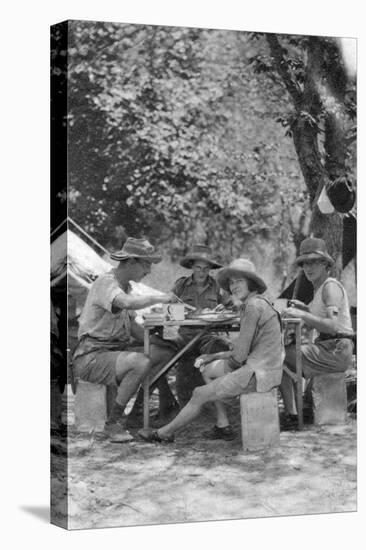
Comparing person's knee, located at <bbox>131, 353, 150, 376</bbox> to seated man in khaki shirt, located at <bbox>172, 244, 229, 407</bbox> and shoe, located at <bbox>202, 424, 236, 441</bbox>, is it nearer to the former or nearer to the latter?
seated man in khaki shirt, located at <bbox>172, 244, 229, 407</bbox>

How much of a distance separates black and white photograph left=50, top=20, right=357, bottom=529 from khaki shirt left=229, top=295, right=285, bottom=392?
0.01 m

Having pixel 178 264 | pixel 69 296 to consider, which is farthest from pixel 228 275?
pixel 69 296

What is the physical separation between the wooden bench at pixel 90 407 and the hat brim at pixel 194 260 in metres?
1.30

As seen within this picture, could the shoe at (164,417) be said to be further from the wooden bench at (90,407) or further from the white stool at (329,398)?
the white stool at (329,398)

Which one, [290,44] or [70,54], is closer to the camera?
[70,54]

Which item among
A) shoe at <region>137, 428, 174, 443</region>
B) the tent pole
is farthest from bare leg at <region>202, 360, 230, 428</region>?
the tent pole

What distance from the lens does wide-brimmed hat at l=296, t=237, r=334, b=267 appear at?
14930 millimetres

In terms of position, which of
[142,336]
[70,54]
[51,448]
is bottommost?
[51,448]

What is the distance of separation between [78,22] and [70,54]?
29 cm

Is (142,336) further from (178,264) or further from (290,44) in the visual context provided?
(290,44)

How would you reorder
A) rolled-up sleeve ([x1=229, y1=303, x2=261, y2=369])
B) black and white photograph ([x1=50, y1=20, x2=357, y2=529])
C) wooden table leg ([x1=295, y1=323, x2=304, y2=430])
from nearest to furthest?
1. black and white photograph ([x1=50, y1=20, x2=357, y2=529])
2. rolled-up sleeve ([x1=229, y1=303, x2=261, y2=369])
3. wooden table leg ([x1=295, y1=323, x2=304, y2=430])

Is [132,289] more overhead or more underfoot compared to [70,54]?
more underfoot

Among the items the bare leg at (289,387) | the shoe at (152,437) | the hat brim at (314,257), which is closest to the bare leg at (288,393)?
the bare leg at (289,387)

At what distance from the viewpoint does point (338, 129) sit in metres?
15.2
